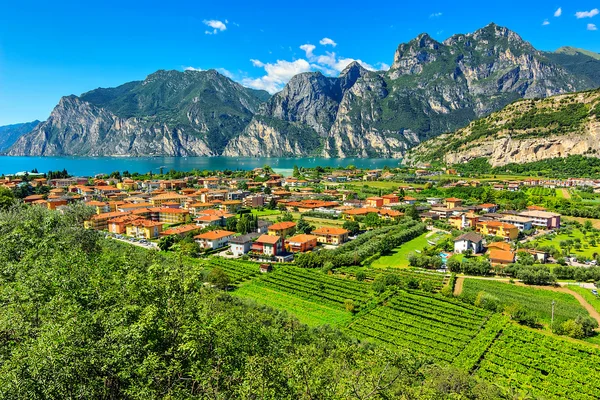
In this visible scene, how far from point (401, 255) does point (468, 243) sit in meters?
6.59

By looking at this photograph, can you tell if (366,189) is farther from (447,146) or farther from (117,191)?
(447,146)

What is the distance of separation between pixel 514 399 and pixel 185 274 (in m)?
10.8

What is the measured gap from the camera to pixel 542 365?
1747 centimetres

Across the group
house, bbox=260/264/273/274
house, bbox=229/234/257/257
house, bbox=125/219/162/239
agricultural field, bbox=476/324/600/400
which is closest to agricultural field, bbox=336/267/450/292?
house, bbox=260/264/273/274

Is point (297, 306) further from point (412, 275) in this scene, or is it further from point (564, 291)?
point (564, 291)

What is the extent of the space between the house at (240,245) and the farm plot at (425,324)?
16.8 metres

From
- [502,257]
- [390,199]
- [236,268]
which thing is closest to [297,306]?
[236,268]

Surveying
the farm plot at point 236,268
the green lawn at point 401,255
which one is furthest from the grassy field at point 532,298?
the farm plot at point 236,268

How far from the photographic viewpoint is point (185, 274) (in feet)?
30.9

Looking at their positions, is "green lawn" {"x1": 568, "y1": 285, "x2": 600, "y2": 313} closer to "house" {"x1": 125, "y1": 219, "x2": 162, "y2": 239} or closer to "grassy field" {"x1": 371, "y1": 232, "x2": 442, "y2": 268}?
"grassy field" {"x1": 371, "y1": 232, "x2": 442, "y2": 268}

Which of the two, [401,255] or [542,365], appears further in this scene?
[401,255]

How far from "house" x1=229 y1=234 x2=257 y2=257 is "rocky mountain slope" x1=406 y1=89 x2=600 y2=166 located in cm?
9236

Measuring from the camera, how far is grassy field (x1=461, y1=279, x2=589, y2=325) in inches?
894

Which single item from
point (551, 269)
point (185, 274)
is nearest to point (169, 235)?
point (185, 274)
